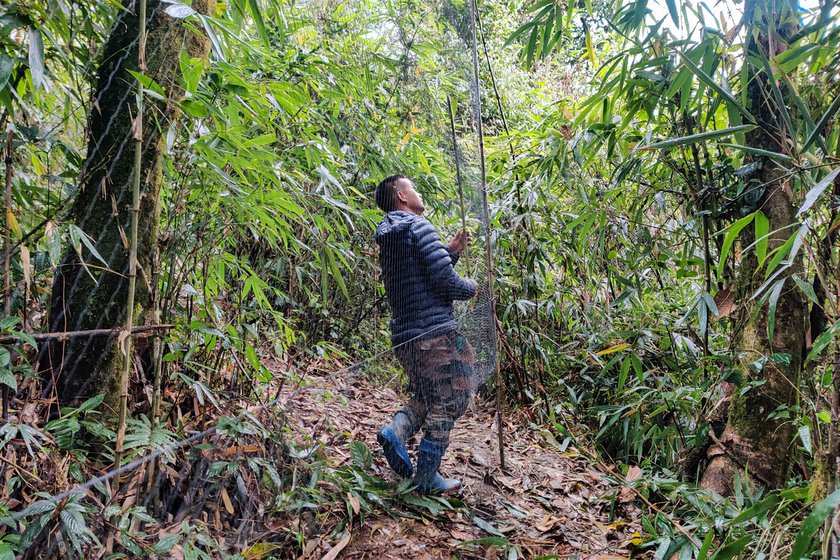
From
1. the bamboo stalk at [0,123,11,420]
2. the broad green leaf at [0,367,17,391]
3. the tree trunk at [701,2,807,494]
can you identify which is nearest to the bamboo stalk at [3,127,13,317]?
the bamboo stalk at [0,123,11,420]

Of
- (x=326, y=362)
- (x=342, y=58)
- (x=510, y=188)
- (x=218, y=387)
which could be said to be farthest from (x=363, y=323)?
(x=510, y=188)

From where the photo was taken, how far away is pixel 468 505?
1.57m

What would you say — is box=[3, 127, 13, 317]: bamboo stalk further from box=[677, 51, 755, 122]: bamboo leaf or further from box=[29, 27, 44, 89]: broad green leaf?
box=[677, 51, 755, 122]: bamboo leaf

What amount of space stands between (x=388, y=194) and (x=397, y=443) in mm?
695

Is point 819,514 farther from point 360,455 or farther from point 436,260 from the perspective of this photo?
point 360,455

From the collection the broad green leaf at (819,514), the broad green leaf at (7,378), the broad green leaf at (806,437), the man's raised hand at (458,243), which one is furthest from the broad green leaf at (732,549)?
the broad green leaf at (7,378)

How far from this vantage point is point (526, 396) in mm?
2486

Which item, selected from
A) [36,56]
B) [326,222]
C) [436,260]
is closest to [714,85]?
[436,260]

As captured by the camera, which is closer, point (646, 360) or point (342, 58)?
point (342, 58)

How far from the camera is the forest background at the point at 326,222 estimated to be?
0.92 m

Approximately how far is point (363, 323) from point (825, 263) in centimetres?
114

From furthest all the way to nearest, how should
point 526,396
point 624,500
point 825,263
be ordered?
1. point 526,396
2. point 624,500
3. point 825,263

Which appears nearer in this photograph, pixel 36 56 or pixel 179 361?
pixel 36 56

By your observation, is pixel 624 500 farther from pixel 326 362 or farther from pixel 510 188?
pixel 510 188
